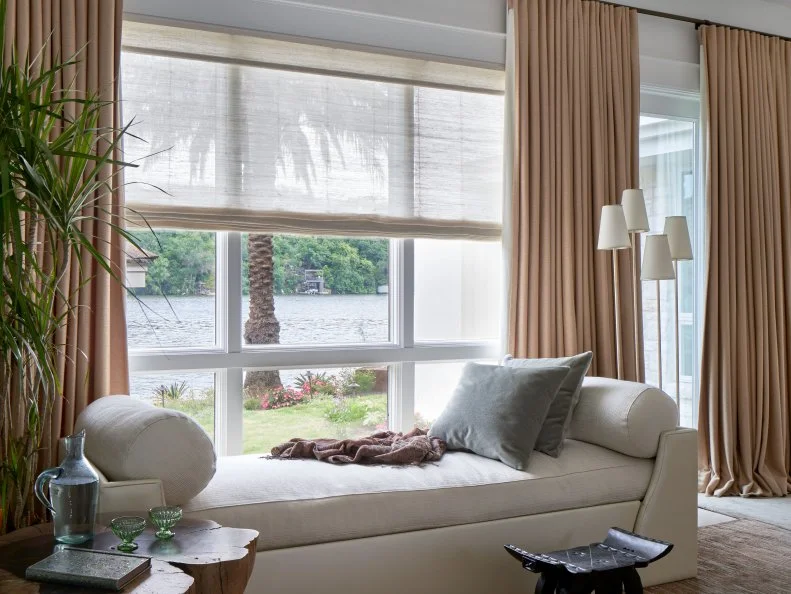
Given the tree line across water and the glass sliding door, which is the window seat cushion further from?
the glass sliding door

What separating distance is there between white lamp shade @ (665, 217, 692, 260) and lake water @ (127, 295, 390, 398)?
145cm

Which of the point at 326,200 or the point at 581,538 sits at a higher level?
the point at 326,200

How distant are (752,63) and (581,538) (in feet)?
10.5

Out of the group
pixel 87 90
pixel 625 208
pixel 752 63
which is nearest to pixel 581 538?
pixel 625 208

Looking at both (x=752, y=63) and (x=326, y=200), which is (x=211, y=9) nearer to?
(x=326, y=200)

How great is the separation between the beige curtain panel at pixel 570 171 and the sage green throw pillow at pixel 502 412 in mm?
772

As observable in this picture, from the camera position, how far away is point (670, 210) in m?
4.75

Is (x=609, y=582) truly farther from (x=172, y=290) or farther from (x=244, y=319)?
(x=172, y=290)

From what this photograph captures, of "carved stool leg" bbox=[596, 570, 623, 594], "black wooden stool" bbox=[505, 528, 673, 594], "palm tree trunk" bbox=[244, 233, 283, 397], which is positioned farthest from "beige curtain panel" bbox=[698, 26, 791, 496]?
"palm tree trunk" bbox=[244, 233, 283, 397]

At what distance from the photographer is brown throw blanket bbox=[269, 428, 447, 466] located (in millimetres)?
3018

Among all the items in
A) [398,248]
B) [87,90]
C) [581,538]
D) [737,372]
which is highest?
[87,90]

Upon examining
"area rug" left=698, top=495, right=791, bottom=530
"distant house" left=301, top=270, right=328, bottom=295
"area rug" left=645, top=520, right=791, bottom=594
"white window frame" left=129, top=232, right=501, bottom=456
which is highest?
"distant house" left=301, top=270, right=328, bottom=295

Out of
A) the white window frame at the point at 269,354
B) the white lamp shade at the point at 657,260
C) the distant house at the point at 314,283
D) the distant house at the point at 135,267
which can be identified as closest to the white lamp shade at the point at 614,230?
the white lamp shade at the point at 657,260

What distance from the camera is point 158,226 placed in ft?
10.9
